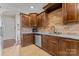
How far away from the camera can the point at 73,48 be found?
1.99m

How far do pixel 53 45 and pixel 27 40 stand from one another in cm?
47

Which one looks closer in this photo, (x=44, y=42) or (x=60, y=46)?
(x=60, y=46)

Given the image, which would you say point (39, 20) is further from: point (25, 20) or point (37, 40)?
point (37, 40)

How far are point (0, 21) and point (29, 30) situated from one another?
52 cm

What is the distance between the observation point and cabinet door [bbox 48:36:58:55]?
210cm

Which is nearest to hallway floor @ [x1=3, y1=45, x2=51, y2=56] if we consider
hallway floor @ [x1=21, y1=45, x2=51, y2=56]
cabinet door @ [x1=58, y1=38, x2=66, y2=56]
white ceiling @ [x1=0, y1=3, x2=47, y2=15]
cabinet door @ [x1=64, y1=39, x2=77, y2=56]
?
hallway floor @ [x1=21, y1=45, x2=51, y2=56]

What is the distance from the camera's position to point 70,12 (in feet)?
7.12

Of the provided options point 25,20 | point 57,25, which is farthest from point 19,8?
point 57,25

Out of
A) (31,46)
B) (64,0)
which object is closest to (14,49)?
(31,46)

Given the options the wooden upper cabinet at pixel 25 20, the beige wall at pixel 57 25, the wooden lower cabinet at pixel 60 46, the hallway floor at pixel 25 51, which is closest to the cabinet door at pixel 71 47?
the wooden lower cabinet at pixel 60 46

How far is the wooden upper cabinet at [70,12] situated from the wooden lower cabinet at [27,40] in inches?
26.0

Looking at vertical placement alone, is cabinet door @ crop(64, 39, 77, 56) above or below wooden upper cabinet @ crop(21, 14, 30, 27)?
below

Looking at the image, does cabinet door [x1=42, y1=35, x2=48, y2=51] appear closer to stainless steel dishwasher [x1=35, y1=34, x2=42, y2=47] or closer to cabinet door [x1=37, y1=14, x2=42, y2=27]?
stainless steel dishwasher [x1=35, y1=34, x2=42, y2=47]

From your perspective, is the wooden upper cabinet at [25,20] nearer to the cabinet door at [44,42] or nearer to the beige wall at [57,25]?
the beige wall at [57,25]
